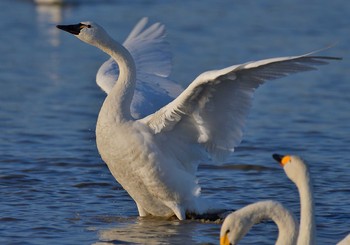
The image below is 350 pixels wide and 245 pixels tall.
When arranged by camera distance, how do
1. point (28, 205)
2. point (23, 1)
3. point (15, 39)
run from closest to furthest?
point (28, 205), point (15, 39), point (23, 1)

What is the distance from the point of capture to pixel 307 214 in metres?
6.86

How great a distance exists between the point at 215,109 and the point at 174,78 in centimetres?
762

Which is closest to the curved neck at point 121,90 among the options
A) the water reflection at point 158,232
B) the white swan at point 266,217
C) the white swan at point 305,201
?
the water reflection at point 158,232

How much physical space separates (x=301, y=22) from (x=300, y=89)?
6.15 m

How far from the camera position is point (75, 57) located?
63.2 feet

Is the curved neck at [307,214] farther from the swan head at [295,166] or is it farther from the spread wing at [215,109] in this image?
the spread wing at [215,109]

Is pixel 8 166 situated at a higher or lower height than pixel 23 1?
higher

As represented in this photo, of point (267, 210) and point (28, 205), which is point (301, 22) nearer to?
point (28, 205)

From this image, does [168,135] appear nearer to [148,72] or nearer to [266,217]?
[148,72]

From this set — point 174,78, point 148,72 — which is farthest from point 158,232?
point 174,78

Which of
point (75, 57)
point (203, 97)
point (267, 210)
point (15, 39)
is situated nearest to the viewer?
point (267, 210)

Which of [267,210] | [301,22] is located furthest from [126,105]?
[301,22]

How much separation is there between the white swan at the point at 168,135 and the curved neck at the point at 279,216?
206 centimetres

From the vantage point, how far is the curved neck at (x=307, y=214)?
6848 millimetres
